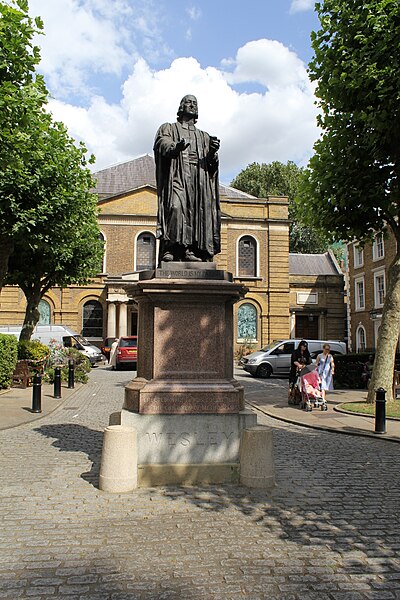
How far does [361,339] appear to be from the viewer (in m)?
33.5

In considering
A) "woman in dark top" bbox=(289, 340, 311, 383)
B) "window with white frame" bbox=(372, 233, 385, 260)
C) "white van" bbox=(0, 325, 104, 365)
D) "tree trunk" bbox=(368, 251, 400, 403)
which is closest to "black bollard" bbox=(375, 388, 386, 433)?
"tree trunk" bbox=(368, 251, 400, 403)

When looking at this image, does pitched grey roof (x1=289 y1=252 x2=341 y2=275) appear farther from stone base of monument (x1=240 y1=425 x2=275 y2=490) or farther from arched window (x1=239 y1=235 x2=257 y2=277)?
stone base of monument (x1=240 y1=425 x2=275 y2=490)

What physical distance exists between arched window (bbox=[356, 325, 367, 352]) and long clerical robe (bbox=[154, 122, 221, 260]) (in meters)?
28.9

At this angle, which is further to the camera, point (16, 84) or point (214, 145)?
point (16, 84)

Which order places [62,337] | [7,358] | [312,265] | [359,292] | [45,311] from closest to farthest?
[7,358] < [62,337] < [45,311] < [359,292] < [312,265]

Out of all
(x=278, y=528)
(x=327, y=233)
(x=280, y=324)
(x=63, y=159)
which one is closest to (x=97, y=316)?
(x=280, y=324)

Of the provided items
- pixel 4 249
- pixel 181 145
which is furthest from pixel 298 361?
pixel 4 249

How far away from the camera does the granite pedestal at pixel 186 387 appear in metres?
5.34

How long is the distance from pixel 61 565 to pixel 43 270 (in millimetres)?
16932

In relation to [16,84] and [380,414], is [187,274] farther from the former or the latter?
[16,84]

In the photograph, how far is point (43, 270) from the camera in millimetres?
19266

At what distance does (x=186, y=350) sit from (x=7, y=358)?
10415mm

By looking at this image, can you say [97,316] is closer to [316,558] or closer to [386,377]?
[386,377]

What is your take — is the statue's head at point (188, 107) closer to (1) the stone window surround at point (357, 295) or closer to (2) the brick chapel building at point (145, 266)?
(2) the brick chapel building at point (145, 266)
